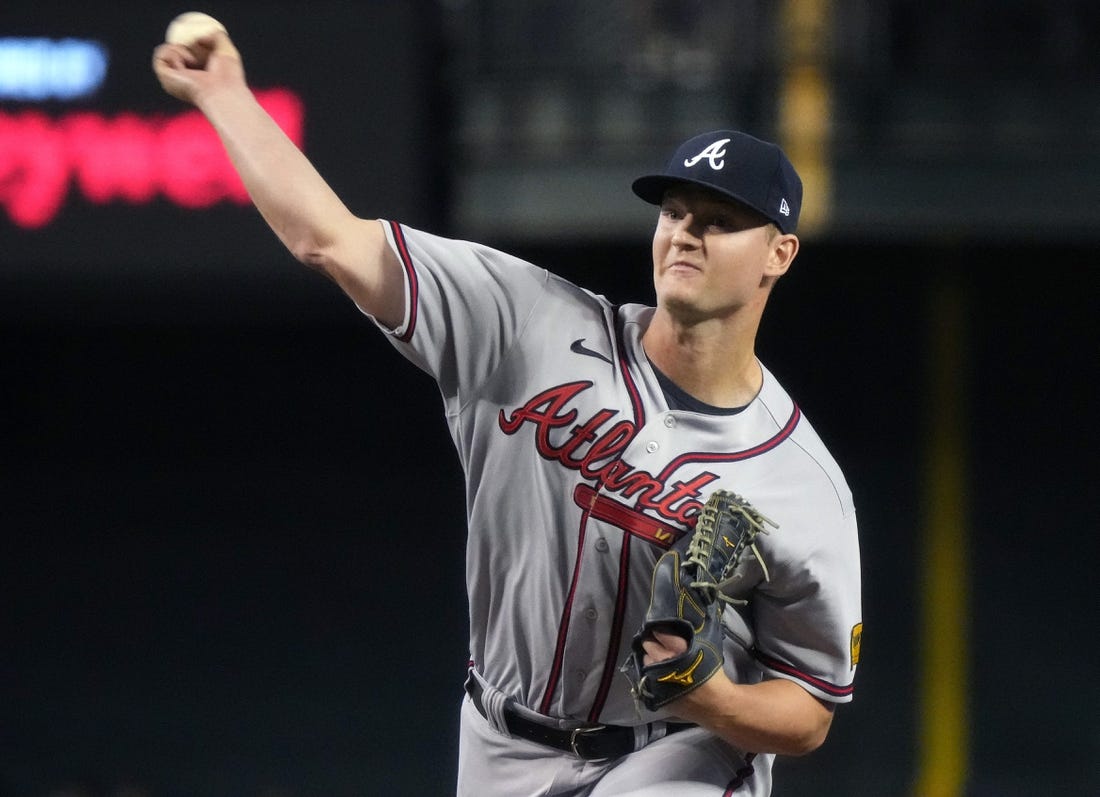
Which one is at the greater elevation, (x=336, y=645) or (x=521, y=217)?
(x=521, y=217)

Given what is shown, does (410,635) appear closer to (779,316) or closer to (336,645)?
(336,645)

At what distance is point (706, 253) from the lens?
2.33m

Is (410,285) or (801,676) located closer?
(410,285)

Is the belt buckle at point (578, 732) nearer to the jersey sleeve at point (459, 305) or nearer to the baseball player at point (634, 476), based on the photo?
the baseball player at point (634, 476)

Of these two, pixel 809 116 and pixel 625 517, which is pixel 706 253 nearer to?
pixel 625 517

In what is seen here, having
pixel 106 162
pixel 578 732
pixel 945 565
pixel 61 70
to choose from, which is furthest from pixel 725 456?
pixel 945 565

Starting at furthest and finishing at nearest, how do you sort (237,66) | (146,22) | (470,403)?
(146,22) → (470,403) → (237,66)

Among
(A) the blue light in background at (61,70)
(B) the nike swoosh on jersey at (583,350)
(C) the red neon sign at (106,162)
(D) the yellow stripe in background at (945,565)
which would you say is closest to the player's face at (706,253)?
(B) the nike swoosh on jersey at (583,350)

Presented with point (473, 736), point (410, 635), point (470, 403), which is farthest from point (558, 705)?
point (410, 635)

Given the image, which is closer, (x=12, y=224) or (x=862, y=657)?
(x=12, y=224)

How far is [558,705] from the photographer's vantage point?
2.46 metres

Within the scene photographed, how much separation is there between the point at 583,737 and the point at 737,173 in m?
0.90

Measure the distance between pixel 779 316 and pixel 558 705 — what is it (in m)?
5.08

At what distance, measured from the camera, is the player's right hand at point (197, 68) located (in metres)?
2.19
